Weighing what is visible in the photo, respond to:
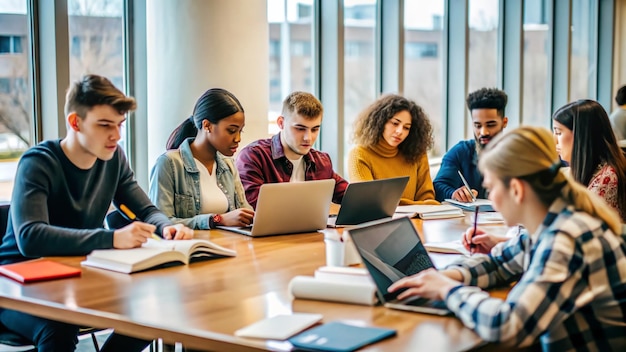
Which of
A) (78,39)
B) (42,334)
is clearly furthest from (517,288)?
(78,39)

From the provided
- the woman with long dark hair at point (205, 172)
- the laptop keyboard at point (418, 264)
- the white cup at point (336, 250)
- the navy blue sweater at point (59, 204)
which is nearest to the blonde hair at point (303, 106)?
the woman with long dark hair at point (205, 172)

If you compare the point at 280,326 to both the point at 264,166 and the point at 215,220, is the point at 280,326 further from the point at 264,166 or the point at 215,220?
the point at 264,166

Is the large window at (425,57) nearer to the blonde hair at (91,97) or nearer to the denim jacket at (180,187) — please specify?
the denim jacket at (180,187)

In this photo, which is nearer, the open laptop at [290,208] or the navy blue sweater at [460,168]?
the open laptop at [290,208]

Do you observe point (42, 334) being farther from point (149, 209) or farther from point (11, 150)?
point (11, 150)

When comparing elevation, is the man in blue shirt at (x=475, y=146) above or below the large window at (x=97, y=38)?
below

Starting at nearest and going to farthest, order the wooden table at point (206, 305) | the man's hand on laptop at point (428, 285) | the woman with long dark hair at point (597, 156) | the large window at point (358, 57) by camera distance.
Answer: the wooden table at point (206, 305) → the man's hand on laptop at point (428, 285) → the woman with long dark hair at point (597, 156) → the large window at point (358, 57)

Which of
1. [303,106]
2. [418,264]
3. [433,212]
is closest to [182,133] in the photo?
[303,106]

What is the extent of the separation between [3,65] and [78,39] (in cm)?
46

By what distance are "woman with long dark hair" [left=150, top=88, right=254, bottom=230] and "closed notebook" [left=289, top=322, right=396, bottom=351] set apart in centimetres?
140

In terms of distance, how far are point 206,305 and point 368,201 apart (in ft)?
4.39

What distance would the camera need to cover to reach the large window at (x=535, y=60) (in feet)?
27.9

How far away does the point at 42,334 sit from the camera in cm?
232

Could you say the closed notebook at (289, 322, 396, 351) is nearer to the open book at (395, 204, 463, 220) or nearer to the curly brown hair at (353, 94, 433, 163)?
the open book at (395, 204, 463, 220)
